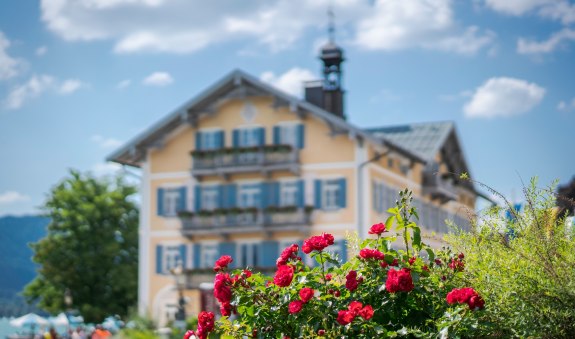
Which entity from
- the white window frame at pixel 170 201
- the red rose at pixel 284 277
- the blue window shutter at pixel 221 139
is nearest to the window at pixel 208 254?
the white window frame at pixel 170 201

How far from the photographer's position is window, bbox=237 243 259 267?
43328mm

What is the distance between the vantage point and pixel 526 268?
252 inches

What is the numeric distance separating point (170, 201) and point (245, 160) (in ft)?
13.1

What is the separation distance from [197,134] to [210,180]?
1902 mm

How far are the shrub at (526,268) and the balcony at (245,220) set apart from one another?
116 feet

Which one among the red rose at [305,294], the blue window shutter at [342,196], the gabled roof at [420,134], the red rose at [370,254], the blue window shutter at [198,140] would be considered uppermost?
the gabled roof at [420,134]

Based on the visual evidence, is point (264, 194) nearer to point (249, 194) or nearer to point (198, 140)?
point (249, 194)

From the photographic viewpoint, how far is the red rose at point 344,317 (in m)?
6.51

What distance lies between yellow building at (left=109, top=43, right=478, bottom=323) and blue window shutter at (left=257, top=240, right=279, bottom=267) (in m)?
0.05

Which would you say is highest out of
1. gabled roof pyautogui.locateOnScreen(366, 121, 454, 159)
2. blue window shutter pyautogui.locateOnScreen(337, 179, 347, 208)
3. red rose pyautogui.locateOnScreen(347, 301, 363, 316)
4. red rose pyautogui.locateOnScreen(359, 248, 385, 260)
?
gabled roof pyautogui.locateOnScreen(366, 121, 454, 159)

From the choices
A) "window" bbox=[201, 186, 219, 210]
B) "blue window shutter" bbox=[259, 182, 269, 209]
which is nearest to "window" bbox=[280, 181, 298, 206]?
"blue window shutter" bbox=[259, 182, 269, 209]

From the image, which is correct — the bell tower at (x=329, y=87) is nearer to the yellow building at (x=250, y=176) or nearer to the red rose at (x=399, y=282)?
the yellow building at (x=250, y=176)

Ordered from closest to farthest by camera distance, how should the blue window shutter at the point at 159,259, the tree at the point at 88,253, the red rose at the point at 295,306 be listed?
the red rose at the point at 295,306
the blue window shutter at the point at 159,259
the tree at the point at 88,253

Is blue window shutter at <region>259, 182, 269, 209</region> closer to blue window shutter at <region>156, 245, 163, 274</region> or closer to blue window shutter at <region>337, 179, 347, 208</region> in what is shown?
blue window shutter at <region>337, 179, 347, 208</region>
